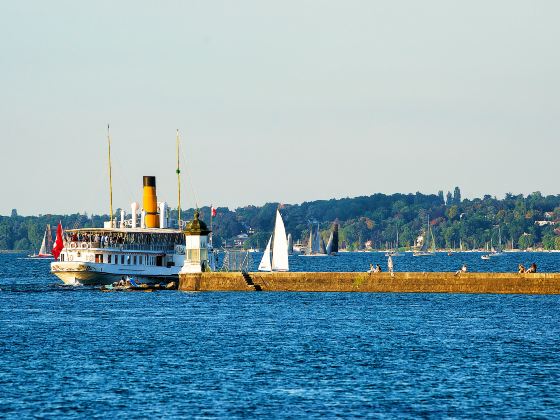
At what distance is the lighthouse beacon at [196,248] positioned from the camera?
124 meters

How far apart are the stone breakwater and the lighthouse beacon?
1471mm

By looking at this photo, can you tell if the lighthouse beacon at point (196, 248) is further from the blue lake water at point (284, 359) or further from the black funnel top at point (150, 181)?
the black funnel top at point (150, 181)

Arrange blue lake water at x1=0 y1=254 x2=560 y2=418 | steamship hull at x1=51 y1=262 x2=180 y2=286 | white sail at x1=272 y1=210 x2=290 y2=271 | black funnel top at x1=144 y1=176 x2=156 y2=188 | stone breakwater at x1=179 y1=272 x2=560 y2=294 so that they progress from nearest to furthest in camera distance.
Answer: blue lake water at x1=0 y1=254 x2=560 y2=418 < stone breakwater at x1=179 y1=272 x2=560 y2=294 < white sail at x1=272 y1=210 x2=290 y2=271 < steamship hull at x1=51 y1=262 x2=180 y2=286 < black funnel top at x1=144 y1=176 x2=156 y2=188

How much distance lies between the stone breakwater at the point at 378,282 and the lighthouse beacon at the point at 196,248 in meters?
1.47

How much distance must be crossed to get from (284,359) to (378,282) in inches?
1913

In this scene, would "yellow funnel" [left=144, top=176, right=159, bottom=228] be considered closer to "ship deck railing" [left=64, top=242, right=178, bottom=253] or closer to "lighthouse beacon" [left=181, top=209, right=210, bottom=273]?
"ship deck railing" [left=64, top=242, right=178, bottom=253]

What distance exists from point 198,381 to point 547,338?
2650 cm

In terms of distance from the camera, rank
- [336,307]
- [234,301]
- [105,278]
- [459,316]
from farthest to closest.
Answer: [105,278], [234,301], [336,307], [459,316]

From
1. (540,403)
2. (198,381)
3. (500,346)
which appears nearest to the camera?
(540,403)

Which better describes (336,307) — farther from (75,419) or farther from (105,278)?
(75,419)

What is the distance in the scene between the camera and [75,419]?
1932 inches

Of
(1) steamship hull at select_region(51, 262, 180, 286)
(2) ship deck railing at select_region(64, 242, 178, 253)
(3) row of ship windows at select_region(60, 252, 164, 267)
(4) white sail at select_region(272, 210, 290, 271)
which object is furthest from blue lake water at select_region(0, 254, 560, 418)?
(1) steamship hull at select_region(51, 262, 180, 286)

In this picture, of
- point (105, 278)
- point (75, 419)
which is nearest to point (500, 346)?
point (75, 419)

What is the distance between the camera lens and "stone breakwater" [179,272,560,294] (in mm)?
106125
